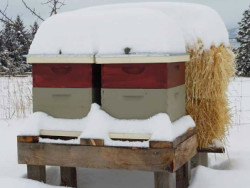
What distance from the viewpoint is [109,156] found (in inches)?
129

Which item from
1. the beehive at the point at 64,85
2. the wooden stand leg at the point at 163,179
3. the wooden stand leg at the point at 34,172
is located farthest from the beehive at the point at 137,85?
the wooden stand leg at the point at 34,172

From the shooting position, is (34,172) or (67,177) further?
(67,177)

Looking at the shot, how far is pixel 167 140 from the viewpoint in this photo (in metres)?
3.11

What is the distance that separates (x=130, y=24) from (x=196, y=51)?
0.84 meters

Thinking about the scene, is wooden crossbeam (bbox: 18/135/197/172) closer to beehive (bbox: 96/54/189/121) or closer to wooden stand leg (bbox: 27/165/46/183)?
wooden stand leg (bbox: 27/165/46/183)

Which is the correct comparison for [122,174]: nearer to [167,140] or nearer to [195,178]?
[195,178]

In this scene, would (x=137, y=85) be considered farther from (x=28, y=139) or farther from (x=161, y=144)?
(x=28, y=139)

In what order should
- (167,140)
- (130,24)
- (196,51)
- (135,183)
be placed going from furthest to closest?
(135,183) < (196,51) < (130,24) < (167,140)

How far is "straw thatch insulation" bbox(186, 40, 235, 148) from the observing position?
3887 millimetres

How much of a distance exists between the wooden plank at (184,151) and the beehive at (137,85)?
0.26 metres

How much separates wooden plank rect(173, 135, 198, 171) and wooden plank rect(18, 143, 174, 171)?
126mm

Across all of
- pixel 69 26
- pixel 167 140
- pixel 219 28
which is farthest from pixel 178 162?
pixel 219 28

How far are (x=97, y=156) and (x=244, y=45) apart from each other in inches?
1175

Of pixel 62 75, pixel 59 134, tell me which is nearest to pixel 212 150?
pixel 59 134
